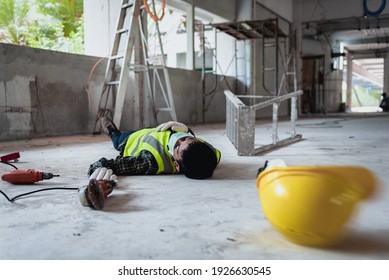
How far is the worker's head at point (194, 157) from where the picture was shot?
2338 millimetres

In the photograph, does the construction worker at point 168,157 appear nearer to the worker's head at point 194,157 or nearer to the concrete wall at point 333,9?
the worker's head at point 194,157

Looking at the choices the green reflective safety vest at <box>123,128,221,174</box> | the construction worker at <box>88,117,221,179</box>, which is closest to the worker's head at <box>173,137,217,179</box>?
the construction worker at <box>88,117,221,179</box>

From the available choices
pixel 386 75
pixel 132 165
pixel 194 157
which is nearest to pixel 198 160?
pixel 194 157

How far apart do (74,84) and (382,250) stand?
580 centimetres

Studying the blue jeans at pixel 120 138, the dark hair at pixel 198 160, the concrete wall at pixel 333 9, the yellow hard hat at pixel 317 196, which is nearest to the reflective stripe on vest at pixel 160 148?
the dark hair at pixel 198 160

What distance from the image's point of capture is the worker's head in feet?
7.67

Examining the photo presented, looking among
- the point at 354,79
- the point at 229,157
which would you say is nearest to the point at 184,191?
the point at 229,157

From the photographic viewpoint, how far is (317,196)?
114 cm

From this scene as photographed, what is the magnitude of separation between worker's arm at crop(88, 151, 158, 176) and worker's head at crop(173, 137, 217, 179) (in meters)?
0.25

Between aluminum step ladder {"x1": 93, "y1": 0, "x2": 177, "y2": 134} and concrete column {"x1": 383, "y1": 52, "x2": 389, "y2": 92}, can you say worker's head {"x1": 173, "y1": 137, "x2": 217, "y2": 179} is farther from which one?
concrete column {"x1": 383, "y1": 52, "x2": 389, "y2": 92}

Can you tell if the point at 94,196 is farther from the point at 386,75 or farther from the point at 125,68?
the point at 386,75

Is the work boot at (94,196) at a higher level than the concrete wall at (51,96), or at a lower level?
lower

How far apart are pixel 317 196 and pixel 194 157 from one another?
132 centimetres

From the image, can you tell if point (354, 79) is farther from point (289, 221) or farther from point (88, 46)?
point (289, 221)
